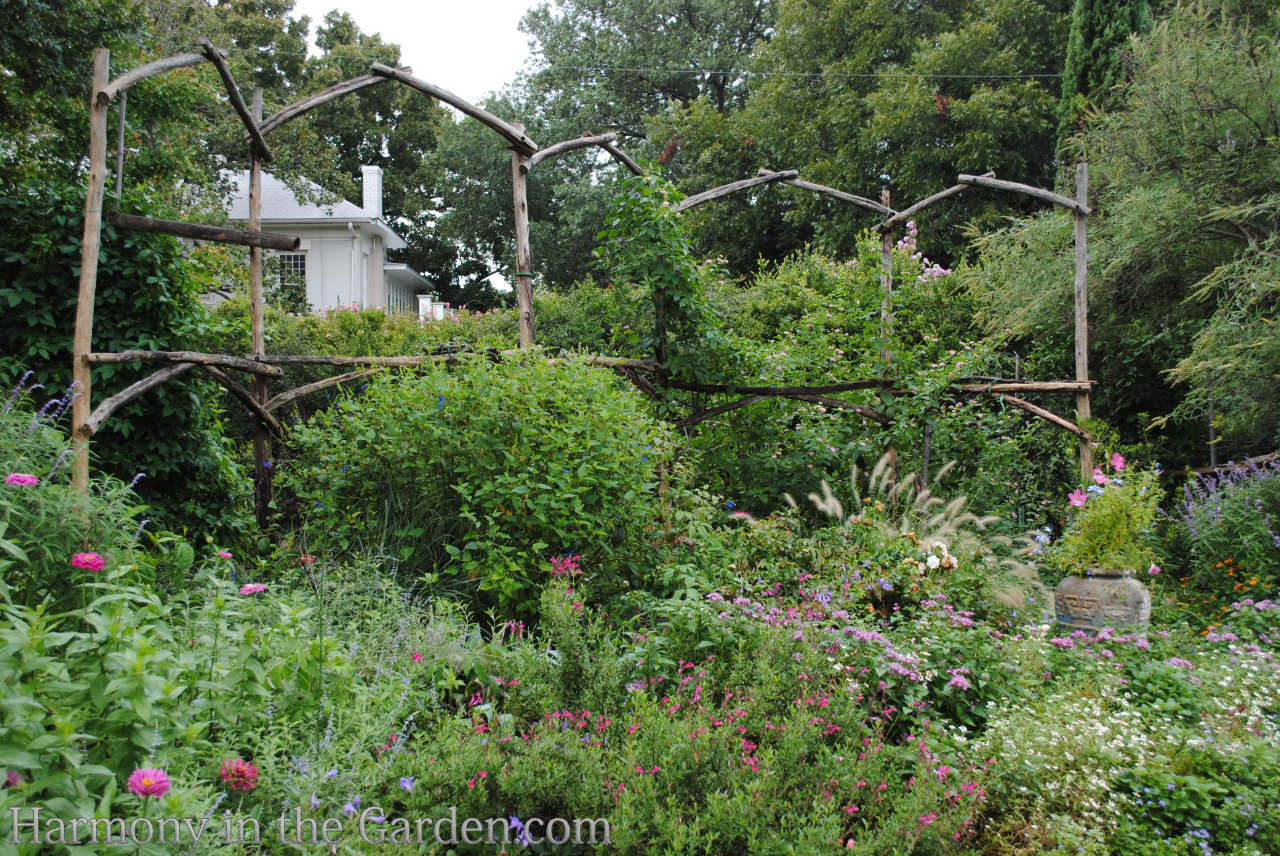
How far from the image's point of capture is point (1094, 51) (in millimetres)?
10672

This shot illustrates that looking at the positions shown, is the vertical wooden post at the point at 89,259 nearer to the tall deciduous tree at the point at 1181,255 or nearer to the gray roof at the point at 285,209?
the tall deciduous tree at the point at 1181,255

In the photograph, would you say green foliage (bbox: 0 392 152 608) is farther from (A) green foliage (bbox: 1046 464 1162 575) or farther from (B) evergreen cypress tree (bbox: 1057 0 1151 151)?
(B) evergreen cypress tree (bbox: 1057 0 1151 151)

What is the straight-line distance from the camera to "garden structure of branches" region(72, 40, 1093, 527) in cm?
373

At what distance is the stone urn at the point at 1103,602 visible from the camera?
4562 mm

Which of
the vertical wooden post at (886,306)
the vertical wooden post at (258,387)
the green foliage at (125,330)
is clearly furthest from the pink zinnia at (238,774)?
the vertical wooden post at (886,306)

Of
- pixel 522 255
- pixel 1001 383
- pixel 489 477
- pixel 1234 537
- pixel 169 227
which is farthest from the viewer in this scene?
pixel 1001 383

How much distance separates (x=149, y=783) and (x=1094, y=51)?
12.8m

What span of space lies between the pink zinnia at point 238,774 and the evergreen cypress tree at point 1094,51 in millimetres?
11234

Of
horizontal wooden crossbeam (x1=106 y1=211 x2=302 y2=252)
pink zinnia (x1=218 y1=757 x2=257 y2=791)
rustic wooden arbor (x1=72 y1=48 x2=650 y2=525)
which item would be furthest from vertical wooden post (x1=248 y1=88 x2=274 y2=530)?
pink zinnia (x1=218 y1=757 x2=257 y2=791)

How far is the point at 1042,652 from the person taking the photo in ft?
11.5

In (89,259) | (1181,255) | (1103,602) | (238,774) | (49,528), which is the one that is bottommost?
(1103,602)

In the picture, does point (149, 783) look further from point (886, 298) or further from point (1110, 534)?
point (886, 298)

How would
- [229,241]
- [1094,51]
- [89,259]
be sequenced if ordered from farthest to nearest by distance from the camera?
[1094,51] → [229,241] → [89,259]

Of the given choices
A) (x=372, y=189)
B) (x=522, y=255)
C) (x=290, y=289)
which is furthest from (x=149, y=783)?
(x=372, y=189)
